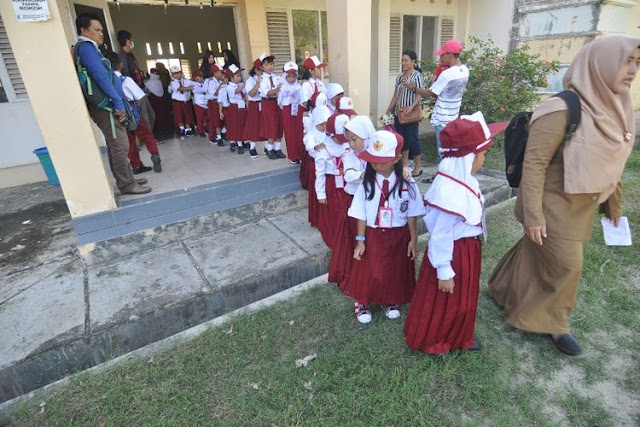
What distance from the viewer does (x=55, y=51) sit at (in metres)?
3.13

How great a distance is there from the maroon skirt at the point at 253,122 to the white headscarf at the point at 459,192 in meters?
4.22

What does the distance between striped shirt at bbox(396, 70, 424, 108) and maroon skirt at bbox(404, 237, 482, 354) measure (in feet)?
10.8

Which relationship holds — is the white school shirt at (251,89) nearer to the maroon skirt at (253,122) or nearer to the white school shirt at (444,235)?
the maroon skirt at (253,122)

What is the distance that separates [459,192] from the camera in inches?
79.3

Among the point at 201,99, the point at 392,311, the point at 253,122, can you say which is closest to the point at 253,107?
the point at 253,122

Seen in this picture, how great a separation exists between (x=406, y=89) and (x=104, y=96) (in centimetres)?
364

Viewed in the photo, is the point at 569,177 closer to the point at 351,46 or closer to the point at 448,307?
the point at 448,307

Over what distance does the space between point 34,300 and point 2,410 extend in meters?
1.11

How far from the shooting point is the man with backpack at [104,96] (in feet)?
11.4

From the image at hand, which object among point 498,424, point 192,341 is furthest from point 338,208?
point 498,424

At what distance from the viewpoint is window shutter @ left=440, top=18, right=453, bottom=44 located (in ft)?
33.7

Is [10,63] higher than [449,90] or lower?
higher

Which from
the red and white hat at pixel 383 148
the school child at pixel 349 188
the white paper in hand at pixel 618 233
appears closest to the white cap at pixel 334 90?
the school child at pixel 349 188

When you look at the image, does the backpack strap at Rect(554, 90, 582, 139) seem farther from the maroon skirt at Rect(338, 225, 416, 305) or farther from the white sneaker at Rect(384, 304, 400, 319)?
the white sneaker at Rect(384, 304, 400, 319)
